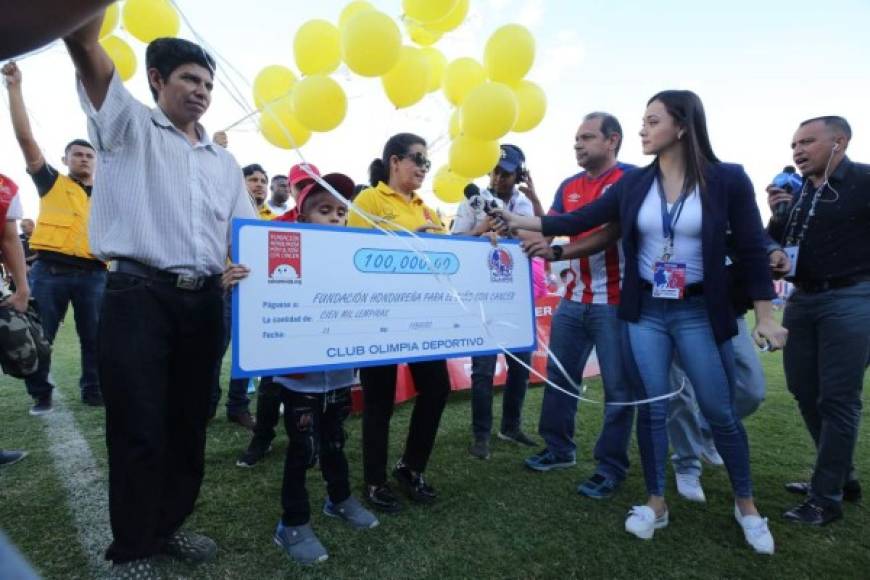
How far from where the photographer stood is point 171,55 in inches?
75.4

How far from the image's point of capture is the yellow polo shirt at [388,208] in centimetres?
268

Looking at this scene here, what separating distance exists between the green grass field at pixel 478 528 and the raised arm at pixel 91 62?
1.74 m

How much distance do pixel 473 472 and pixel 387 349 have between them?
120 centimetres

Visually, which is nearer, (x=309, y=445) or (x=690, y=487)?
(x=309, y=445)

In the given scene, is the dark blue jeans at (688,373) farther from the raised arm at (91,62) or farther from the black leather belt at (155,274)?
the raised arm at (91,62)

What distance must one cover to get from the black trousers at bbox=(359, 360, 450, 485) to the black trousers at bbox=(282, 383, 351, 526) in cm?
18

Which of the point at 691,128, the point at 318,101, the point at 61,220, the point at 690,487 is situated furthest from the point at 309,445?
the point at 61,220

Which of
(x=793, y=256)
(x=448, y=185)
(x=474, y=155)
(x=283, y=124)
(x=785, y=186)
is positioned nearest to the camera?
(x=793, y=256)

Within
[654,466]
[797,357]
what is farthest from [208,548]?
[797,357]

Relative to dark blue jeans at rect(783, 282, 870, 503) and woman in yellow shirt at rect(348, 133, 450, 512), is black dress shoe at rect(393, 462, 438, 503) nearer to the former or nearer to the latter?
woman in yellow shirt at rect(348, 133, 450, 512)

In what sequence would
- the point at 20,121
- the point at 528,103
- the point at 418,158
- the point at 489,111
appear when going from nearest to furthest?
the point at 418,158, the point at 20,121, the point at 489,111, the point at 528,103

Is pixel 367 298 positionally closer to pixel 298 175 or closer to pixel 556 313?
pixel 298 175

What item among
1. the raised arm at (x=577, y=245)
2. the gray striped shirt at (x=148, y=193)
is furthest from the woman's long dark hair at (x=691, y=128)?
the gray striped shirt at (x=148, y=193)

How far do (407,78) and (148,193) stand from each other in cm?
259
